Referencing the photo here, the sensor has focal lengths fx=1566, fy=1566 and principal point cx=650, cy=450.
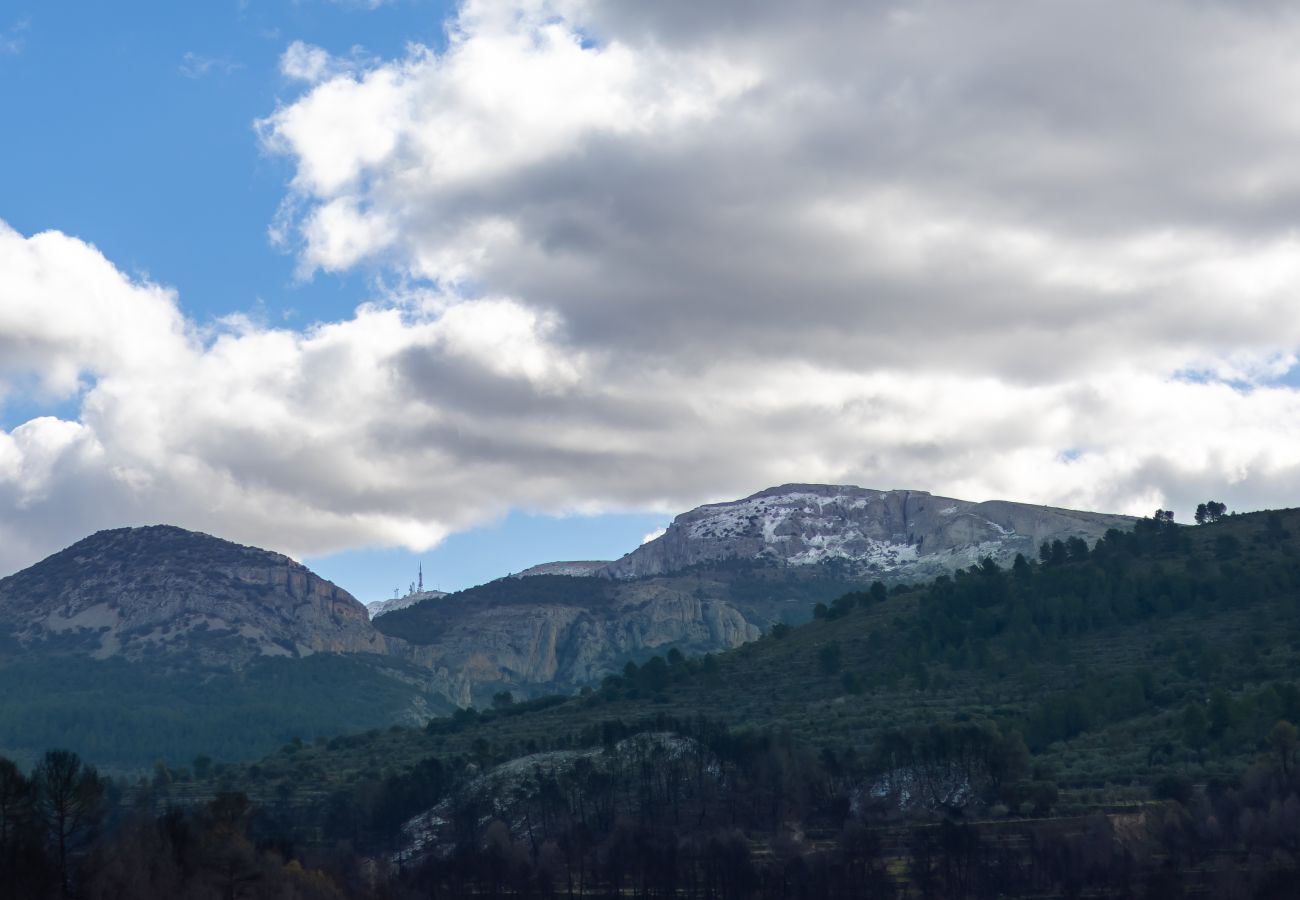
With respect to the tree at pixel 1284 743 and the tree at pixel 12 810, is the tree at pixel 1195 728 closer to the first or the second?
the tree at pixel 1284 743

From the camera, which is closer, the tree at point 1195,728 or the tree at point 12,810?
the tree at point 12,810

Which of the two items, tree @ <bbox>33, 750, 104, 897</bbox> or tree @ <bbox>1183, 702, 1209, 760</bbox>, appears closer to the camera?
tree @ <bbox>33, 750, 104, 897</bbox>

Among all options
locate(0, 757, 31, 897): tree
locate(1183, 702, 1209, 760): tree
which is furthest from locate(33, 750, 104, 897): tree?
locate(1183, 702, 1209, 760): tree

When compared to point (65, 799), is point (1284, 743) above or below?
below

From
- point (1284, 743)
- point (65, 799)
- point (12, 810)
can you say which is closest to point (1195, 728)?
point (1284, 743)

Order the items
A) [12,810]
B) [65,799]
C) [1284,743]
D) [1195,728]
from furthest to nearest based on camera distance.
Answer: [1195,728], [1284,743], [65,799], [12,810]

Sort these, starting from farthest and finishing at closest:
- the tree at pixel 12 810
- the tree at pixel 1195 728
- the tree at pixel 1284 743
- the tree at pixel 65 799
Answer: the tree at pixel 1195 728 → the tree at pixel 1284 743 → the tree at pixel 65 799 → the tree at pixel 12 810

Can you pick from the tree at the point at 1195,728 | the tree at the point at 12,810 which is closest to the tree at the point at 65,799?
the tree at the point at 12,810

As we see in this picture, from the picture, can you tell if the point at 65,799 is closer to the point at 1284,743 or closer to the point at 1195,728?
the point at 1284,743

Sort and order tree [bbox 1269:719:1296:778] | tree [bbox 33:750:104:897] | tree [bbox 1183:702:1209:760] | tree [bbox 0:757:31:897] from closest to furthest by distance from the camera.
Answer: tree [bbox 0:757:31:897] → tree [bbox 33:750:104:897] → tree [bbox 1269:719:1296:778] → tree [bbox 1183:702:1209:760]

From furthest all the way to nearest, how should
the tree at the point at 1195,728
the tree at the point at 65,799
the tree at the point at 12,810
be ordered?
the tree at the point at 1195,728
the tree at the point at 65,799
the tree at the point at 12,810

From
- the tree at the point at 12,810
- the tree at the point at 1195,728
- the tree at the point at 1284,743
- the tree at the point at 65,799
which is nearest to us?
the tree at the point at 12,810

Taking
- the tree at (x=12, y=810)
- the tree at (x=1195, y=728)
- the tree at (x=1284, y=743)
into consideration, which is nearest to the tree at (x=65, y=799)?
the tree at (x=12, y=810)

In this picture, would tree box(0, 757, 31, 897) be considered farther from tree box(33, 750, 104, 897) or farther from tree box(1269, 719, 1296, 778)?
tree box(1269, 719, 1296, 778)
